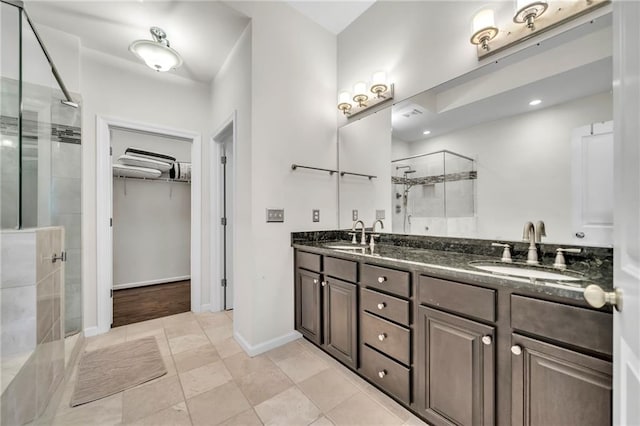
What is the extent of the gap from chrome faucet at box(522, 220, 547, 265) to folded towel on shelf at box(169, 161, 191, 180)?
436 centimetres

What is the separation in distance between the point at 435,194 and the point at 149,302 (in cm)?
361

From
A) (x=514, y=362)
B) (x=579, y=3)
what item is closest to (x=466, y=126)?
(x=579, y=3)

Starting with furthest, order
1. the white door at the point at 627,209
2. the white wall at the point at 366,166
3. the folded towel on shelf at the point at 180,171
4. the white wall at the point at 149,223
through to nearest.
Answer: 1. the folded towel on shelf at the point at 180,171
2. the white wall at the point at 149,223
3. the white wall at the point at 366,166
4. the white door at the point at 627,209

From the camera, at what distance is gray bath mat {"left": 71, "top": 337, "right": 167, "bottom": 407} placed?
63.6 inches

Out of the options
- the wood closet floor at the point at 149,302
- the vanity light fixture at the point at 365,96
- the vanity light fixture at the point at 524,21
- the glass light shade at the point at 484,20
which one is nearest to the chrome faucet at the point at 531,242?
the vanity light fixture at the point at 524,21

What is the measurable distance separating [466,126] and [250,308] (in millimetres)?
2110

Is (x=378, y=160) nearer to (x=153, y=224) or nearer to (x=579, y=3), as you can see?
(x=579, y=3)

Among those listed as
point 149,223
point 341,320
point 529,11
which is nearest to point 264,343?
point 341,320

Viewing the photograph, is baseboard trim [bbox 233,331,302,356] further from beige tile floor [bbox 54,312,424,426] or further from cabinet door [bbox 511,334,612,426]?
cabinet door [bbox 511,334,612,426]

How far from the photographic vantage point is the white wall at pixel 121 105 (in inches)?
93.6

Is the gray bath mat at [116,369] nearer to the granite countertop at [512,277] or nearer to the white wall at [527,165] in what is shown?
the granite countertop at [512,277]

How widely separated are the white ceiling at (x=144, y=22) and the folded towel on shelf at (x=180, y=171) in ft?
5.74

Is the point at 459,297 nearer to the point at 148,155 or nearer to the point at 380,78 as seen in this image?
the point at 380,78

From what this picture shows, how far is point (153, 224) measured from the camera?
4.09 metres
